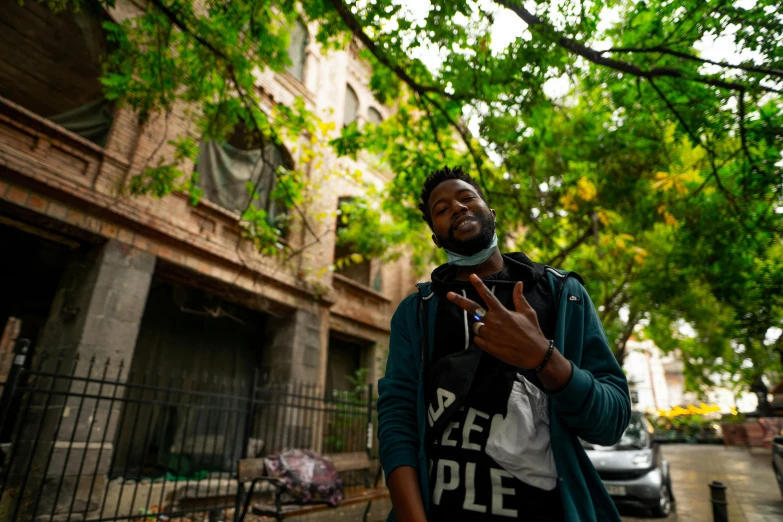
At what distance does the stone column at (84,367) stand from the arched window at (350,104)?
329 inches

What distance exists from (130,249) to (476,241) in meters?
6.74

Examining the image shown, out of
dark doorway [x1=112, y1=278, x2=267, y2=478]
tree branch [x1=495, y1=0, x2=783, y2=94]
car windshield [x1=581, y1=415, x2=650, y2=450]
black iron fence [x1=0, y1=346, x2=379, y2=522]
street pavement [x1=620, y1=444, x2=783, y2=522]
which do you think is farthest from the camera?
car windshield [x1=581, y1=415, x2=650, y2=450]

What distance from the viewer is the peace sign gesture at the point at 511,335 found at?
1246 millimetres

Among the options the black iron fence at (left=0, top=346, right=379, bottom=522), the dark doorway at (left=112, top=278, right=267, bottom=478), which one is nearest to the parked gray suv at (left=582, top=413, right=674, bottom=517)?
the black iron fence at (left=0, top=346, right=379, bottom=522)

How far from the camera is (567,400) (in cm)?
126

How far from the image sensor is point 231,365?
30.7 feet

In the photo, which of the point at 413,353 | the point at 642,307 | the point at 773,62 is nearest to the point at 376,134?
the point at 773,62

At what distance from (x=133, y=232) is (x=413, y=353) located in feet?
22.1

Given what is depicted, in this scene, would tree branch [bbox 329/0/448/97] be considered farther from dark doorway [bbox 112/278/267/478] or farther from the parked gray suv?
the parked gray suv

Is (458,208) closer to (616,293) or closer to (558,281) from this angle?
(558,281)

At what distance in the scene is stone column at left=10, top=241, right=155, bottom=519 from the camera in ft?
18.0

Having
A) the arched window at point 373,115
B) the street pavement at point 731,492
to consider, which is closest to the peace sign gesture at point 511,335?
the street pavement at point 731,492

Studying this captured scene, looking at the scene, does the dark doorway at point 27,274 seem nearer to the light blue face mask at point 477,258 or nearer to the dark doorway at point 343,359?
the dark doorway at point 343,359

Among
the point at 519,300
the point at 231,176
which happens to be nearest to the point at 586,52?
the point at 519,300
